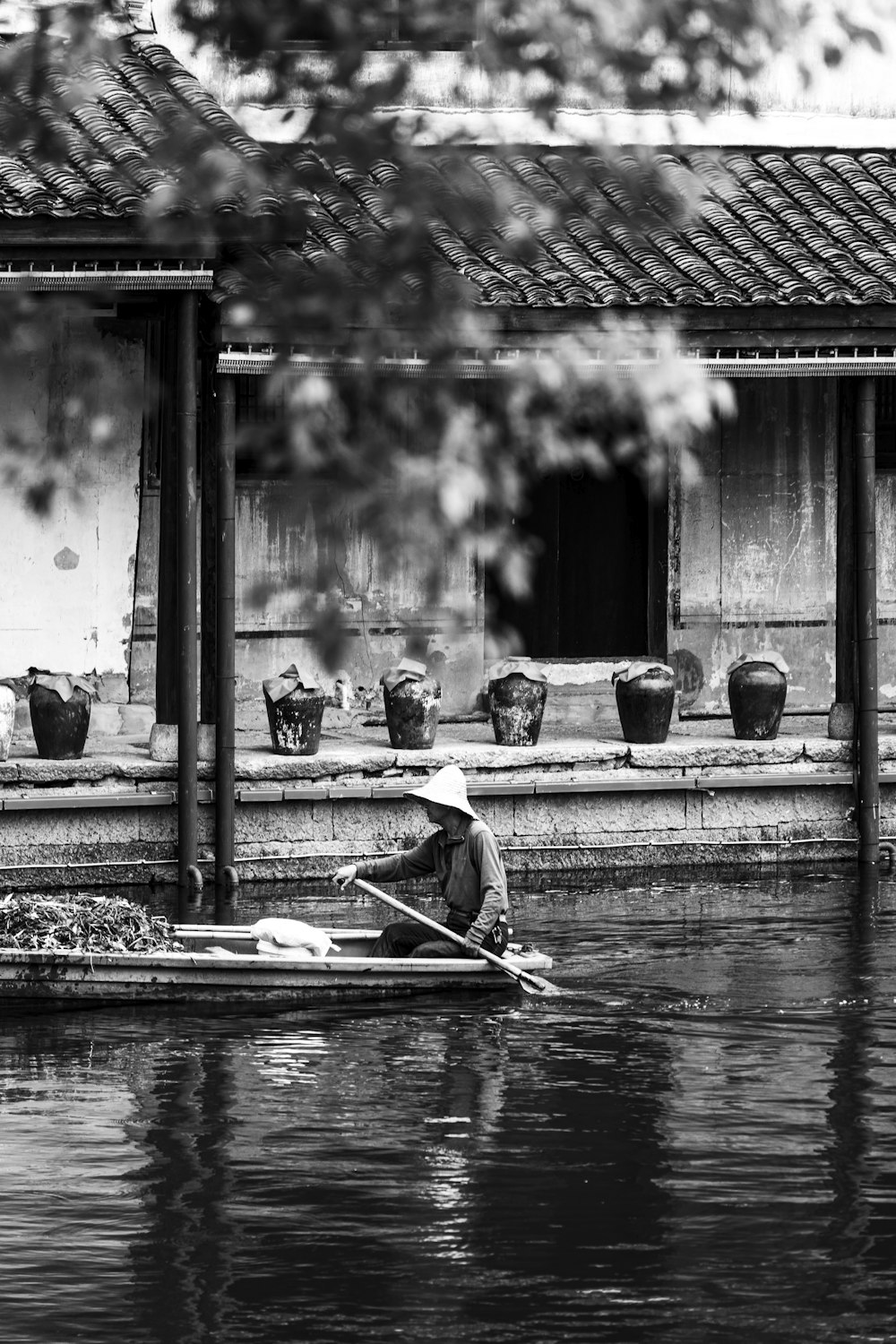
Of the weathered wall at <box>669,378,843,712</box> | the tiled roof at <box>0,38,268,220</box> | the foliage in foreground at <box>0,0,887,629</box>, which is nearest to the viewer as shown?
the foliage in foreground at <box>0,0,887,629</box>

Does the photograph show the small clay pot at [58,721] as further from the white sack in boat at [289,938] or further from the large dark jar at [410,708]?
the white sack in boat at [289,938]

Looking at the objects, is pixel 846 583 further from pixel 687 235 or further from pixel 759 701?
pixel 687 235

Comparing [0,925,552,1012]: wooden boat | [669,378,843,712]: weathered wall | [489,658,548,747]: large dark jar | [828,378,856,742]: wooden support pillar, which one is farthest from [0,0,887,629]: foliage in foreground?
[669,378,843,712]: weathered wall

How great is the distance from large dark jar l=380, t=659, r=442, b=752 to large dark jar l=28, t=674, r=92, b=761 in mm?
2233

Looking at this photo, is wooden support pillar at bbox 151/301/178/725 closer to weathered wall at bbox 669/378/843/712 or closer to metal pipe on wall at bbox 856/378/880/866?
weathered wall at bbox 669/378/843/712

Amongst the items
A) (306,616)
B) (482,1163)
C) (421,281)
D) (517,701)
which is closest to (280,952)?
(482,1163)

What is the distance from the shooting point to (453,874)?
12320mm

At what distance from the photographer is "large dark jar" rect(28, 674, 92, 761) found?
49.3ft

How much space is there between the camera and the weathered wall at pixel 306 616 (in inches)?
667

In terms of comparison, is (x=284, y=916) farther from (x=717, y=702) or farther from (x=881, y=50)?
(x=881, y=50)

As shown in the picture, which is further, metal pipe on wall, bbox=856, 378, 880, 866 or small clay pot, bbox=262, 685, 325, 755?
metal pipe on wall, bbox=856, 378, 880, 866

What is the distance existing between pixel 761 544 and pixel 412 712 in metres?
4.21

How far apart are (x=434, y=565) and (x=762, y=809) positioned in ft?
40.0

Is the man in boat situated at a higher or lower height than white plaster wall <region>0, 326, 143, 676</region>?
lower
